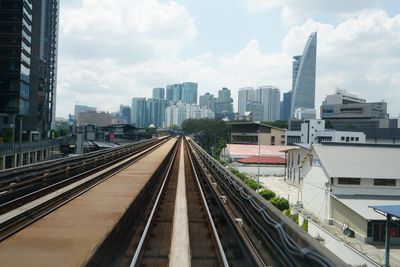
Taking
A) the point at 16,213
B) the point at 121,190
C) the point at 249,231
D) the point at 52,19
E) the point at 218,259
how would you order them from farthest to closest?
Result: the point at 52,19 → the point at 121,190 → the point at 16,213 → the point at 249,231 → the point at 218,259

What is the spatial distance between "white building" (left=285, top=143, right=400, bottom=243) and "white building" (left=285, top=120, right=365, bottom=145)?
42532 mm

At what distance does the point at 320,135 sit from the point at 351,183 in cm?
5462

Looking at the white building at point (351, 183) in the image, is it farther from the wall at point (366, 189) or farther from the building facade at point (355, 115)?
the building facade at point (355, 115)

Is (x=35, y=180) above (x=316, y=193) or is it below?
above

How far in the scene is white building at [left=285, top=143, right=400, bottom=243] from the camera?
27.6m

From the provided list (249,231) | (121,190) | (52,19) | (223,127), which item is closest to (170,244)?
(249,231)

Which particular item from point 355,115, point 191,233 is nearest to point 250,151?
point 191,233

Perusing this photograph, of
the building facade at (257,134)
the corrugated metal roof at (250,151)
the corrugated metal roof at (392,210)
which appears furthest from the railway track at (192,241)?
the building facade at (257,134)

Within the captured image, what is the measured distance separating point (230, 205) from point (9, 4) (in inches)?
2241

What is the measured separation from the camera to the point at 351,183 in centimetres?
3119

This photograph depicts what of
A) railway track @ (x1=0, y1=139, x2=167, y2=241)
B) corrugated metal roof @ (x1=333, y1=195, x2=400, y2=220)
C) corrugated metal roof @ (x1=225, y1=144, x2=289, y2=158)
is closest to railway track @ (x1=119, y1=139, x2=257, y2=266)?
railway track @ (x1=0, y1=139, x2=167, y2=241)

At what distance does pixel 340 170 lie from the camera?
31344 mm

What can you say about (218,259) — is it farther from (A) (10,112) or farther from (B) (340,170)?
(A) (10,112)

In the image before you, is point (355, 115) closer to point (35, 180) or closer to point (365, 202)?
point (365, 202)
